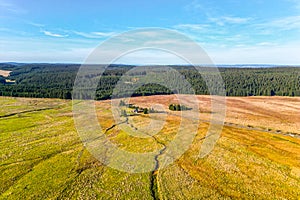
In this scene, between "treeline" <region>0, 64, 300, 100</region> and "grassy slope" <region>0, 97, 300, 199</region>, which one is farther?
"treeline" <region>0, 64, 300, 100</region>

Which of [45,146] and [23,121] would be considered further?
[23,121]

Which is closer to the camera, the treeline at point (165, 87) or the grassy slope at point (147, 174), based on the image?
the grassy slope at point (147, 174)

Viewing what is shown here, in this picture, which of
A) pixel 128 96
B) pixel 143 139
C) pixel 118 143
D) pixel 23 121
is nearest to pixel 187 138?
pixel 143 139

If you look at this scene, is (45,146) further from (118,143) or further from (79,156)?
(118,143)

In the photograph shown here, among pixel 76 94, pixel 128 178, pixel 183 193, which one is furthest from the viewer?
pixel 76 94

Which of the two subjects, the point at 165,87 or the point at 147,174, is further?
the point at 165,87

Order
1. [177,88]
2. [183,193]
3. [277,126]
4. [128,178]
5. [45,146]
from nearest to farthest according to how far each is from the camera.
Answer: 1. [183,193]
2. [128,178]
3. [45,146]
4. [277,126]
5. [177,88]

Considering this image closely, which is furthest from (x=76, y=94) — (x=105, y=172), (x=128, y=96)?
(x=105, y=172)

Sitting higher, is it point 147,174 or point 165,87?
point 147,174
